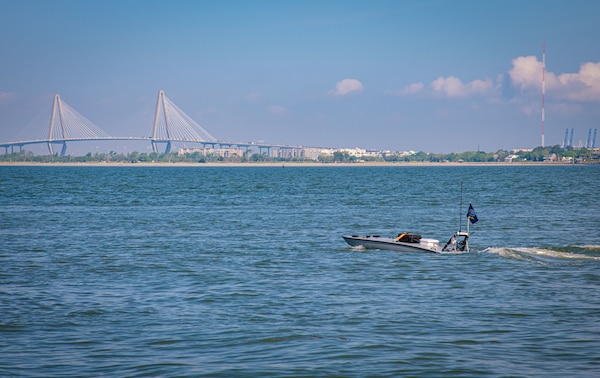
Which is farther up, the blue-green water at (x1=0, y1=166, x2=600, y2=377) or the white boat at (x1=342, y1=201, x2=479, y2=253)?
the white boat at (x1=342, y1=201, x2=479, y2=253)

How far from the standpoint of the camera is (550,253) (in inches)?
1443

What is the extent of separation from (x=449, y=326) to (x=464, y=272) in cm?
1014

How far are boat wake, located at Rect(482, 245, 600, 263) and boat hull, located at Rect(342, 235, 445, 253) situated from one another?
10.2ft

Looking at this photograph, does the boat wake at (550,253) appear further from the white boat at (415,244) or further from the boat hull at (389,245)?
the boat hull at (389,245)

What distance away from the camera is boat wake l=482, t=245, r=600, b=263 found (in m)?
35.2

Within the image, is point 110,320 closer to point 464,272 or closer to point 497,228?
point 464,272

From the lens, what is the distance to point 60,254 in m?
36.9

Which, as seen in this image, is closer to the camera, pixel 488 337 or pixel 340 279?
pixel 488 337

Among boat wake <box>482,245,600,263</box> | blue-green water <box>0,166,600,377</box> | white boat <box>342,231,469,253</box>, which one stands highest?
white boat <box>342,231,469,253</box>

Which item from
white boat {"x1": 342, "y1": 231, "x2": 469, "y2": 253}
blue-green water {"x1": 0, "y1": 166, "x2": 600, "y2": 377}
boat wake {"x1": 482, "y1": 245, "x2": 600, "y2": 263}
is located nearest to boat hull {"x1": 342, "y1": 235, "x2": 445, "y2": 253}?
white boat {"x1": 342, "y1": 231, "x2": 469, "y2": 253}

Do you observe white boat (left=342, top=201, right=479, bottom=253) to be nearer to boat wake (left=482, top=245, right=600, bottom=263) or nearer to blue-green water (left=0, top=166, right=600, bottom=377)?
blue-green water (left=0, top=166, right=600, bottom=377)

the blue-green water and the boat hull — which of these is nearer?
the blue-green water

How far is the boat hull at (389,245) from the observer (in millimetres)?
36731

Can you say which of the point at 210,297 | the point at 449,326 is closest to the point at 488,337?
the point at 449,326
